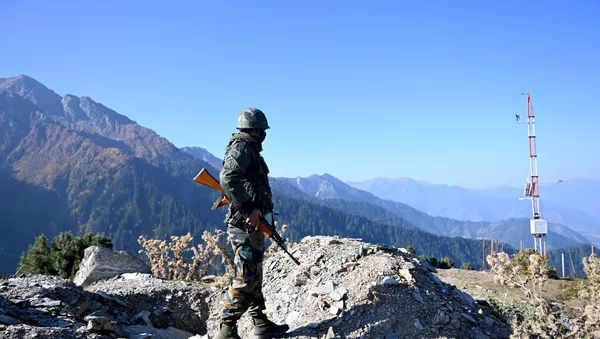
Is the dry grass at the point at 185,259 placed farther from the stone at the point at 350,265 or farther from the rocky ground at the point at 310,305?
the stone at the point at 350,265

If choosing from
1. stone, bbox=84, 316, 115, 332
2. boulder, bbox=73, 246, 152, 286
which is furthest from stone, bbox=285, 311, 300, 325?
boulder, bbox=73, 246, 152, 286

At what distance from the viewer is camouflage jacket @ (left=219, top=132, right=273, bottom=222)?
5785 mm

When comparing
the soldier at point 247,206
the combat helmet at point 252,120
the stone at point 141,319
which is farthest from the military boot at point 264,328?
the stone at point 141,319

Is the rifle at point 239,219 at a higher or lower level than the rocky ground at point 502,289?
higher

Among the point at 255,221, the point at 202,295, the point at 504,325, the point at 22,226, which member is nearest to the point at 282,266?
the point at 202,295

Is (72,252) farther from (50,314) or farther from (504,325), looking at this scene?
(504,325)

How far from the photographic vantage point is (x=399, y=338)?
6.22 meters

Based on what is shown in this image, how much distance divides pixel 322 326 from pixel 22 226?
20644cm

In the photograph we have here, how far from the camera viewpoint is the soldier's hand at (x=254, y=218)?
5.87 meters

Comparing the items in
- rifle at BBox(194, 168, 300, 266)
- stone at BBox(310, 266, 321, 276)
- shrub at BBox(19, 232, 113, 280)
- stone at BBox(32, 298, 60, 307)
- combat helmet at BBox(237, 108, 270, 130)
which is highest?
combat helmet at BBox(237, 108, 270, 130)

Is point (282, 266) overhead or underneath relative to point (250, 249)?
underneath

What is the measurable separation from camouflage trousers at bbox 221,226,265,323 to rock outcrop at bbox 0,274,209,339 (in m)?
1.77

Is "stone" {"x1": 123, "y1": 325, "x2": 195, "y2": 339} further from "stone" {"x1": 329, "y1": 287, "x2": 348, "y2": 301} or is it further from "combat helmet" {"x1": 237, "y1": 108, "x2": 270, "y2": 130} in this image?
"combat helmet" {"x1": 237, "y1": 108, "x2": 270, "y2": 130}

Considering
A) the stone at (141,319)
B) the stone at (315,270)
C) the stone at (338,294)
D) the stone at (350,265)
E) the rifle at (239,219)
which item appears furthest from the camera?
the stone at (141,319)
